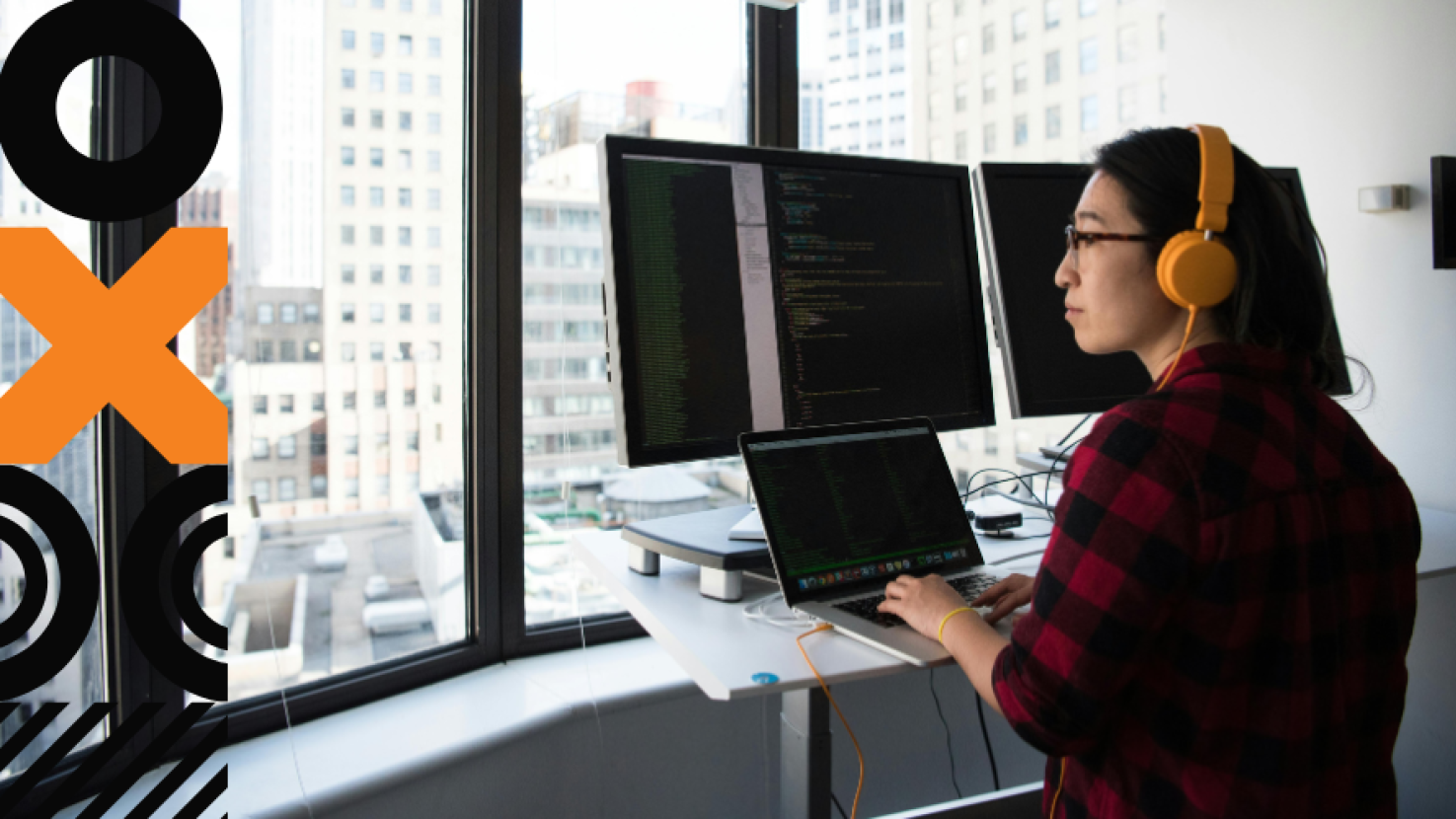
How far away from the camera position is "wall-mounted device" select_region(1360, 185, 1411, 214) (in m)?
1.84

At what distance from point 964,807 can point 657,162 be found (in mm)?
1117

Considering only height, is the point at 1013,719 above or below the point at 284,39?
below

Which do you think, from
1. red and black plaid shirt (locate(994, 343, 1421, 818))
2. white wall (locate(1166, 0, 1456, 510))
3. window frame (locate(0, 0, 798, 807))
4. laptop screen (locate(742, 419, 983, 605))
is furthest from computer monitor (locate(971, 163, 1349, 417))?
window frame (locate(0, 0, 798, 807))

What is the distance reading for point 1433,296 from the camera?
5.98 feet

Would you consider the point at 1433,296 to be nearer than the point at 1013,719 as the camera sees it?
No

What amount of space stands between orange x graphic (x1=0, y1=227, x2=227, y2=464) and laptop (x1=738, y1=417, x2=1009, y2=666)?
0.90m

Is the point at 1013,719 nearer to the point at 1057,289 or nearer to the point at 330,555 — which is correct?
the point at 1057,289

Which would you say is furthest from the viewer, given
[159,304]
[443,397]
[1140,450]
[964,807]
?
[443,397]

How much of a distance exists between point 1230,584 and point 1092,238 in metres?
0.39

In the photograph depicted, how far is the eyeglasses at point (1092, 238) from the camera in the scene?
3.14 ft

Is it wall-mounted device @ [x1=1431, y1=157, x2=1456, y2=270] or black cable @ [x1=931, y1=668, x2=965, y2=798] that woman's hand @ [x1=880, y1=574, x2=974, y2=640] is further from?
wall-mounted device @ [x1=1431, y1=157, x2=1456, y2=270]

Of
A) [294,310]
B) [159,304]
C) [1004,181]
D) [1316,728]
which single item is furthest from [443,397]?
[1316,728]

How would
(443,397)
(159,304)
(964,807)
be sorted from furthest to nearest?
(443,397)
(964,807)
(159,304)

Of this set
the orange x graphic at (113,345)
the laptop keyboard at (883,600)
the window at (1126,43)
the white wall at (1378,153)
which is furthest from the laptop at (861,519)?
the window at (1126,43)
